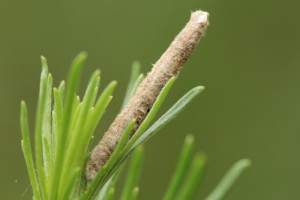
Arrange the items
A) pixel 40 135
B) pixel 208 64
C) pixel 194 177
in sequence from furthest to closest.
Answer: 1. pixel 208 64
2. pixel 40 135
3. pixel 194 177

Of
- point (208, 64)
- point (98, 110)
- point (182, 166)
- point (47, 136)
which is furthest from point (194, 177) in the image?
point (208, 64)

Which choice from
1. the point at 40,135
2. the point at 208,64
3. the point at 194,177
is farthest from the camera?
the point at 208,64

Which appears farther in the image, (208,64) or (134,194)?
(208,64)

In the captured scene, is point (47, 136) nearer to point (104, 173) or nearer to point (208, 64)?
point (104, 173)

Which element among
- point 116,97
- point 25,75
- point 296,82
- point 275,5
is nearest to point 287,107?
point 296,82

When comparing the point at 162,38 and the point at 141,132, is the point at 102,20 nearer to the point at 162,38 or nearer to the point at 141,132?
the point at 162,38

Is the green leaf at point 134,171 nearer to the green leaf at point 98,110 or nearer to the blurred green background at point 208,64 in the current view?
the green leaf at point 98,110

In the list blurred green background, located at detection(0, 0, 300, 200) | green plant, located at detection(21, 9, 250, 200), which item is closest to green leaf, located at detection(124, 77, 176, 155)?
green plant, located at detection(21, 9, 250, 200)

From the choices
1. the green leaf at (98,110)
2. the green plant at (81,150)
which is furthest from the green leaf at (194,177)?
the green leaf at (98,110)
